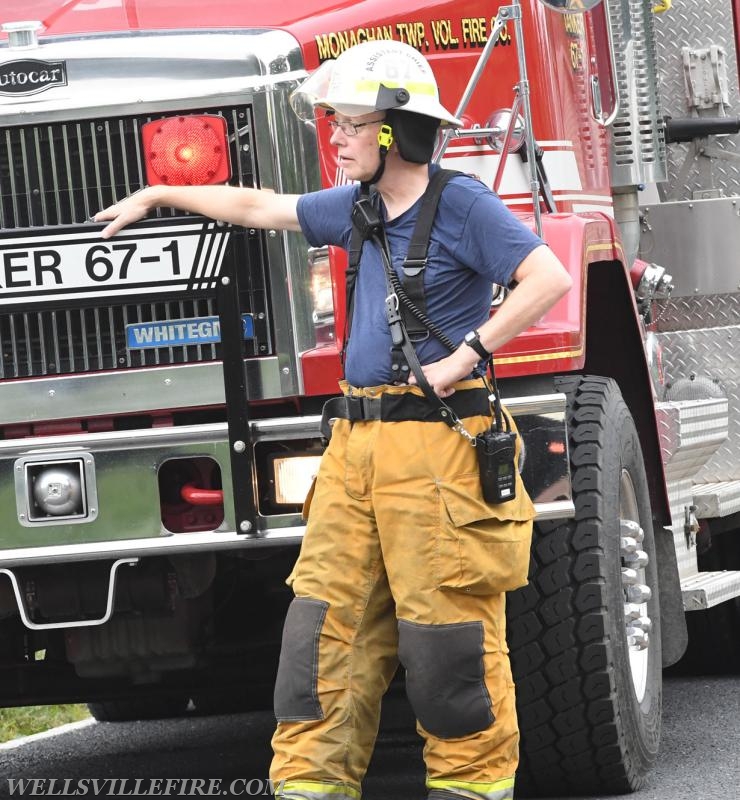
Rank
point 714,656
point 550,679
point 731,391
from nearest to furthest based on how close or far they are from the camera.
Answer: point 550,679
point 731,391
point 714,656

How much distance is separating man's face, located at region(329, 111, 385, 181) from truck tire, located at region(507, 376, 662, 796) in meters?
1.15

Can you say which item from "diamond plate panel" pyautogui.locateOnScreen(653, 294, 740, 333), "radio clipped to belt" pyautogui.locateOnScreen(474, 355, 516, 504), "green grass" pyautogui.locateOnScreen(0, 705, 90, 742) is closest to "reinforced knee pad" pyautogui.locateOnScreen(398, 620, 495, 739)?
"radio clipped to belt" pyautogui.locateOnScreen(474, 355, 516, 504)

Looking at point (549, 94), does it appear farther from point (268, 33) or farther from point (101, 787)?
point (101, 787)

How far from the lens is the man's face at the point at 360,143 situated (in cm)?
431

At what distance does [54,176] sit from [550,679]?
187 centimetres

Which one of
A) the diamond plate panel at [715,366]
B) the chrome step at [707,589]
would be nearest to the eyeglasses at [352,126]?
the chrome step at [707,589]

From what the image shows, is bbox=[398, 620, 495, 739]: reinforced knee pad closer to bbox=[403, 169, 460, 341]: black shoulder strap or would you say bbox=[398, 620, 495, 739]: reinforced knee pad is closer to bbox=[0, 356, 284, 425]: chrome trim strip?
bbox=[403, 169, 460, 341]: black shoulder strap

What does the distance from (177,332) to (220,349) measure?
13 cm

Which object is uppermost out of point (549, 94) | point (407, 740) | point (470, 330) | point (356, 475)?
point (549, 94)

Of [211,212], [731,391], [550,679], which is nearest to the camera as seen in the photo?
[211,212]

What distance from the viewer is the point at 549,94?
212 inches

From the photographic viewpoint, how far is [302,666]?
4336 mm

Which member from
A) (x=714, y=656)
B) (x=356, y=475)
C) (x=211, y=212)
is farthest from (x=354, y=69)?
(x=714, y=656)

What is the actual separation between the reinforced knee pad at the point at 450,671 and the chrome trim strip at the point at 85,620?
33.7 inches
